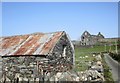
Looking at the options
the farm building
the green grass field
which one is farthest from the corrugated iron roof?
the green grass field

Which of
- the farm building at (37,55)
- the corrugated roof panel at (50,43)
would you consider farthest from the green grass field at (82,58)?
the corrugated roof panel at (50,43)

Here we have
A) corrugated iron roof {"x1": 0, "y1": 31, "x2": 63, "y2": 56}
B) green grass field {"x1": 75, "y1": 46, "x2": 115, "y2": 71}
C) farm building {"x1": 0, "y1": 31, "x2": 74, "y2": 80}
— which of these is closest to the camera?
farm building {"x1": 0, "y1": 31, "x2": 74, "y2": 80}

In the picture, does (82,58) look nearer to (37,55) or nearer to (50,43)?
(50,43)

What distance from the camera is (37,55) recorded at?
1947 cm

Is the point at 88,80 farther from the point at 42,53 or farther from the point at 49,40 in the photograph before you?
the point at 49,40

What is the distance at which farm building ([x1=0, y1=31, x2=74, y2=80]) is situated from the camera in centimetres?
1939

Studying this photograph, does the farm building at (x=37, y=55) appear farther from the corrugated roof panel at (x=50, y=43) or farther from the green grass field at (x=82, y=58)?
the green grass field at (x=82, y=58)

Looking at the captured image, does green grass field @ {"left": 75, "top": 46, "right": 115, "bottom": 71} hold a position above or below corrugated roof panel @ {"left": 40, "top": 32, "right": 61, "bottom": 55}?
below

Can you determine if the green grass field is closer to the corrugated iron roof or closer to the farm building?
the farm building

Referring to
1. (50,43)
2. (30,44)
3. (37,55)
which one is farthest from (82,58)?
(37,55)

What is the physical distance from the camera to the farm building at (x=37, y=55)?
763 inches

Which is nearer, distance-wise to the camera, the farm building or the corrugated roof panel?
the farm building

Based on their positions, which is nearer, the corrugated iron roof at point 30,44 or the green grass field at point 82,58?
the corrugated iron roof at point 30,44

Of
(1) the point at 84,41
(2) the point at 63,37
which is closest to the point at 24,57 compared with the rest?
(2) the point at 63,37
